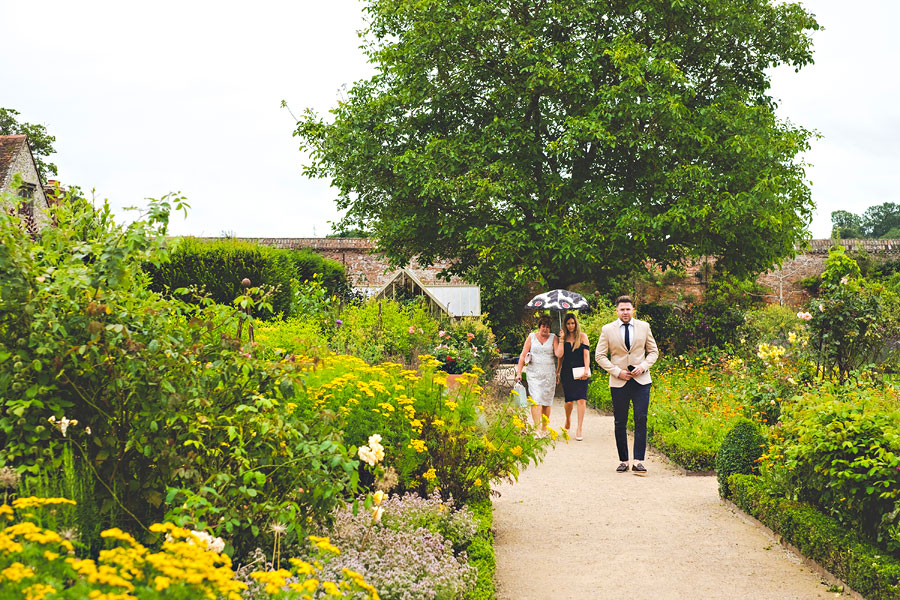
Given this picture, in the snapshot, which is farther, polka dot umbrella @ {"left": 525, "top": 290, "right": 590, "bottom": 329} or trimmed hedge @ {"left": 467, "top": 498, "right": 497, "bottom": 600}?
polka dot umbrella @ {"left": 525, "top": 290, "right": 590, "bottom": 329}

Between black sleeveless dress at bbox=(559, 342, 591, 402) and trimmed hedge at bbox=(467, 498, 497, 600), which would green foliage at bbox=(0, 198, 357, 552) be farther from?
black sleeveless dress at bbox=(559, 342, 591, 402)

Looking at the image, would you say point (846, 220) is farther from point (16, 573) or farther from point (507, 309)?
point (16, 573)

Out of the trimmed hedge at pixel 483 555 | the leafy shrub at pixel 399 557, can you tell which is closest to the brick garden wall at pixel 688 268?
the trimmed hedge at pixel 483 555

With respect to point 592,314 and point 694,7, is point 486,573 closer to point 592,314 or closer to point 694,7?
point 694,7

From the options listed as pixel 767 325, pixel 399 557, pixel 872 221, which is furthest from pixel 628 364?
pixel 872 221

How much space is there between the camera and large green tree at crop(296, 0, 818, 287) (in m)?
14.2

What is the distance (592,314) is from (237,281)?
1015 cm

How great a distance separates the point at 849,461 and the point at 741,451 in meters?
1.80

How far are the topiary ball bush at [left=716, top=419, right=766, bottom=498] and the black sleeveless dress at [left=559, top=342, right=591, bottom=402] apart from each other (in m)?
3.36

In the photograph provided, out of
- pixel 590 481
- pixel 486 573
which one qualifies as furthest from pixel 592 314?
pixel 486 573

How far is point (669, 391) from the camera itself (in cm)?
1116

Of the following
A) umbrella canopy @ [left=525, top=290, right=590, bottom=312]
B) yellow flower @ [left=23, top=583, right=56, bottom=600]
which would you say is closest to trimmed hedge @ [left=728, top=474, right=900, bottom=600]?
yellow flower @ [left=23, top=583, right=56, bottom=600]

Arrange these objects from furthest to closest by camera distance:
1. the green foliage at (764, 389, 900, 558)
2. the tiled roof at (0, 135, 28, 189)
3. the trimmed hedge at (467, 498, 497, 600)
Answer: the tiled roof at (0, 135, 28, 189) → the green foliage at (764, 389, 900, 558) → the trimmed hedge at (467, 498, 497, 600)

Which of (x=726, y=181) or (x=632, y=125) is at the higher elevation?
(x=632, y=125)
